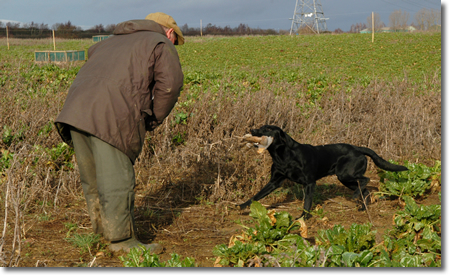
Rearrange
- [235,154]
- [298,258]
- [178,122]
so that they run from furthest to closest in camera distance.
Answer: [178,122] < [235,154] < [298,258]

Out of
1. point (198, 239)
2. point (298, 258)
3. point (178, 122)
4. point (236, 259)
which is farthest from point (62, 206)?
point (298, 258)

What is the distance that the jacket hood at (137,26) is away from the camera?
11.0 ft

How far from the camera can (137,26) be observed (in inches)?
131

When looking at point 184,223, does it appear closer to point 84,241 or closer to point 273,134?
point 84,241

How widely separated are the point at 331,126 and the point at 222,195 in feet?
11.1

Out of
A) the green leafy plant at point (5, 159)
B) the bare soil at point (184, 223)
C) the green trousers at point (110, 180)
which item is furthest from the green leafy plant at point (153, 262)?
the green leafy plant at point (5, 159)

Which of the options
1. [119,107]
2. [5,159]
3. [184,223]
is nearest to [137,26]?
[119,107]

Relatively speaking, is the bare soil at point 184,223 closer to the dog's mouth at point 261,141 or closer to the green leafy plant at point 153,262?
the green leafy plant at point 153,262

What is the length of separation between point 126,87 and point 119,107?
0.17m

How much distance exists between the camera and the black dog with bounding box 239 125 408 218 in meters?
4.34

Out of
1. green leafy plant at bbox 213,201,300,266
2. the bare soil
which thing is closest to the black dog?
the bare soil

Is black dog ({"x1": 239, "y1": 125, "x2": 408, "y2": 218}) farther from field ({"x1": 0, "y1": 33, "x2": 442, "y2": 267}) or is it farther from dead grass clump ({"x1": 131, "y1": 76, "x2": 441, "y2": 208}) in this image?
dead grass clump ({"x1": 131, "y1": 76, "x2": 441, "y2": 208})

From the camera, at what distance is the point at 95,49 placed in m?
3.47

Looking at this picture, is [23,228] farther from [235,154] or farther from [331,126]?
[331,126]
